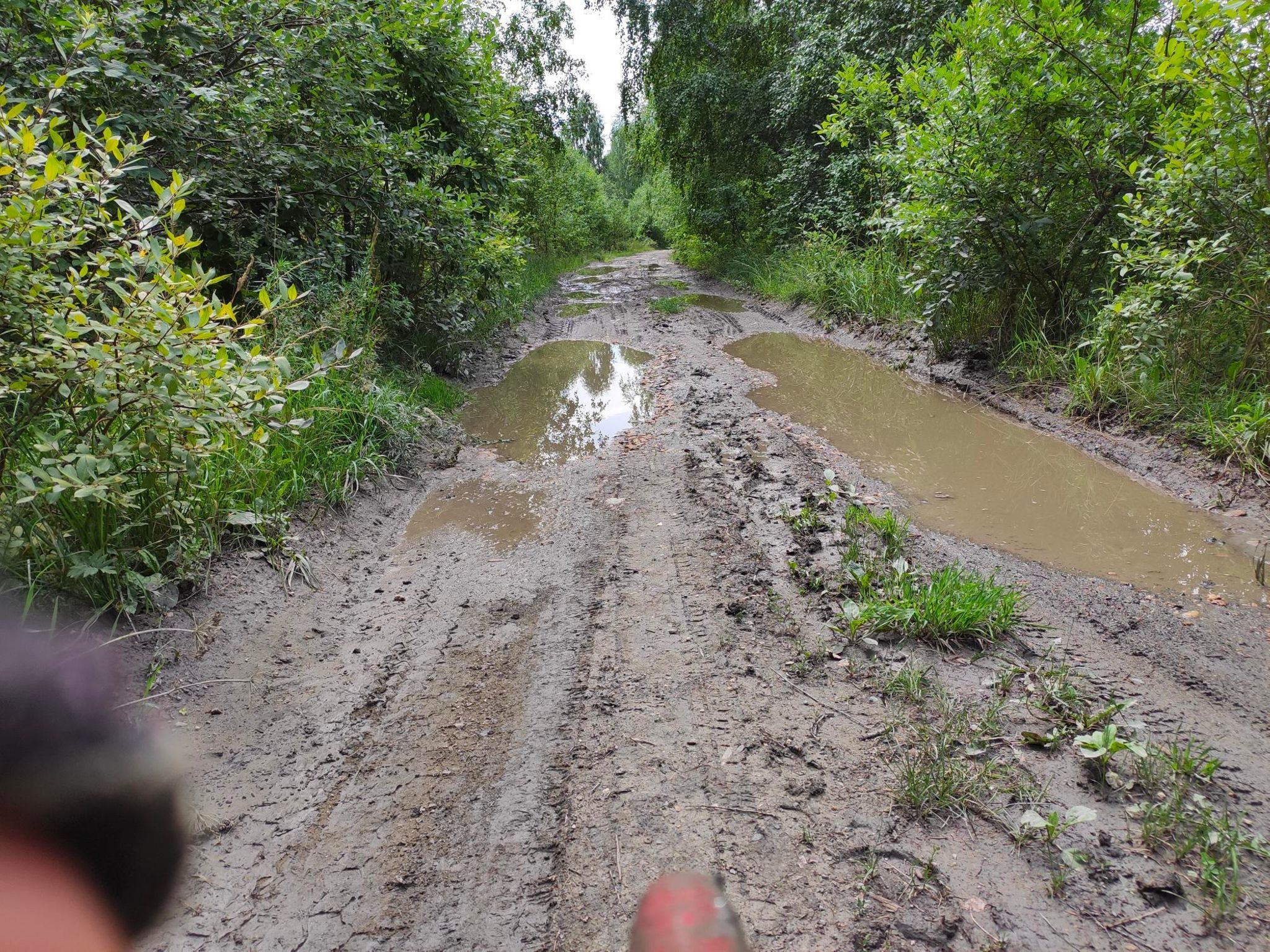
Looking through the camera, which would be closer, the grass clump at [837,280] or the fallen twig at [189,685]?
the fallen twig at [189,685]

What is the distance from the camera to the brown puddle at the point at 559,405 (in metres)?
5.70

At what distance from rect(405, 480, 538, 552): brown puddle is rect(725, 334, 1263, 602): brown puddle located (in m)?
2.65

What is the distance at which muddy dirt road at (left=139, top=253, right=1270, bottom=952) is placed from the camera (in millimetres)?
1683

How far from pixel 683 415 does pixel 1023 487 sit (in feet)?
9.52

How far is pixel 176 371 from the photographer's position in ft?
7.41

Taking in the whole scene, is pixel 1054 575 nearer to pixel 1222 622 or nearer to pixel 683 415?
pixel 1222 622

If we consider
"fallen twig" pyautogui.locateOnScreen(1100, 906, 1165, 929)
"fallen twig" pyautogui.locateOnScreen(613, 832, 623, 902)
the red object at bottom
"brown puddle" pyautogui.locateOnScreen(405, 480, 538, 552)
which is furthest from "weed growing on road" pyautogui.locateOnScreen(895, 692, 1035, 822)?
"brown puddle" pyautogui.locateOnScreen(405, 480, 538, 552)

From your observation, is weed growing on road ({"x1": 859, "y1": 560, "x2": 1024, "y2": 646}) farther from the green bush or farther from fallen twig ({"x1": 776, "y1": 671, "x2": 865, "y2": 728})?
the green bush

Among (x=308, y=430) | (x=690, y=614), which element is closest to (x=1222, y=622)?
(x=690, y=614)

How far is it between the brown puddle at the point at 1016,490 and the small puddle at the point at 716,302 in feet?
19.5

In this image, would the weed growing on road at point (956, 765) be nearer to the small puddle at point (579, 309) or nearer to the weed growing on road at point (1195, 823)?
the weed growing on road at point (1195, 823)

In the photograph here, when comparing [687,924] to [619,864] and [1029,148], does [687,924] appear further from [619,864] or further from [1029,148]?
[1029,148]

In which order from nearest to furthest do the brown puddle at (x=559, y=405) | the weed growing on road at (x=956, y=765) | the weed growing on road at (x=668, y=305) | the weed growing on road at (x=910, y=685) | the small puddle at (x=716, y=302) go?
the weed growing on road at (x=956, y=765) < the weed growing on road at (x=910, y=685) < the brown puddle at (x=559, y=405) < the weed growing on road at (x=668, y=305) < the small puddle at (x=716, y=302)

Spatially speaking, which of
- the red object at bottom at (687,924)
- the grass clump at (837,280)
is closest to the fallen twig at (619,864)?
the red object at bottom at (687,924)
